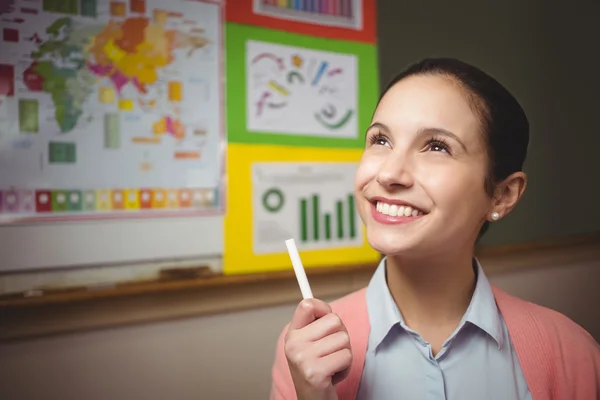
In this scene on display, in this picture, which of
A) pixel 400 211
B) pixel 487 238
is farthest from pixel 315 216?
pixel 487 238

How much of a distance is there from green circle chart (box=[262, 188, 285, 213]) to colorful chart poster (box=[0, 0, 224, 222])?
12 centimetres

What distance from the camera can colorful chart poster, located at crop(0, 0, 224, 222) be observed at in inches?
32.8

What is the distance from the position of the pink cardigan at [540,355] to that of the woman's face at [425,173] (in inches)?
6.1

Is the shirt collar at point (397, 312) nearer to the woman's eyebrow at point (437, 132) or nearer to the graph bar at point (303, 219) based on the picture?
the woman's eyebrow at point (437, 132)

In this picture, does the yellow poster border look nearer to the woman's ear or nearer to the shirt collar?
the shirt collar

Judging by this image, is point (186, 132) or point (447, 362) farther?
point (186, 132)

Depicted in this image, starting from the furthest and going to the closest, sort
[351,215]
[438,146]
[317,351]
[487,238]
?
1. [487,238]
2. [351,215]
3. [438,146]
4. [317,351]

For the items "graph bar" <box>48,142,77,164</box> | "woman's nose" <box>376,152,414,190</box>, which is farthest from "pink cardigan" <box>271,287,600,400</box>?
"graph bar" <box>48,142,77,164</box>

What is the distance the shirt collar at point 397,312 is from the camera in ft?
2.23

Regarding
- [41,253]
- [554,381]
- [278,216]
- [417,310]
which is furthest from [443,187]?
[41,253]

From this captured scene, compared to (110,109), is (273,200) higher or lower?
lower

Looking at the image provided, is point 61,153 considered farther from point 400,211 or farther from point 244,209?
point 400,211

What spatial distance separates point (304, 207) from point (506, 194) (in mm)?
530

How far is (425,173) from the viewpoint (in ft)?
2.04
